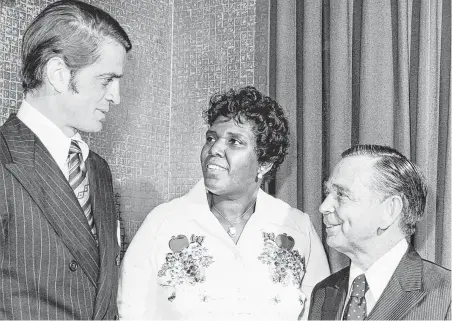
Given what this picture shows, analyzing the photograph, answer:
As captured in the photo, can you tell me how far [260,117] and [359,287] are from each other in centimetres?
76

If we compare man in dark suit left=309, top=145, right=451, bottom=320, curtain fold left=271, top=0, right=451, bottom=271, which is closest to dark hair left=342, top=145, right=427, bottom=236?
man in dark suit left=309, top=145, right=451, bottom=320

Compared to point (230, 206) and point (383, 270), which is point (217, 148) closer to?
point (230, 206)

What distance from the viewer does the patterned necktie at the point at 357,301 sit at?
5.72 feet

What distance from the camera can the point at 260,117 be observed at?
2.29 m

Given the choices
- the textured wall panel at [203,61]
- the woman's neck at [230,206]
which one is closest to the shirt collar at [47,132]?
the woman's neck at [230,206]

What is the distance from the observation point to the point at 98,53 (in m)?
1.73

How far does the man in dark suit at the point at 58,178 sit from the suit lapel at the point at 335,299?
616 millimetres

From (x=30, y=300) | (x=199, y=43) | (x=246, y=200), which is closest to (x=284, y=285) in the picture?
(x=246, y=200)

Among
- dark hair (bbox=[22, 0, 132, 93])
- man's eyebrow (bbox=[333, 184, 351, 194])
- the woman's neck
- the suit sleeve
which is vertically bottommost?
the suit sleeve

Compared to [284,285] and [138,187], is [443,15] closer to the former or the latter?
[284,285]

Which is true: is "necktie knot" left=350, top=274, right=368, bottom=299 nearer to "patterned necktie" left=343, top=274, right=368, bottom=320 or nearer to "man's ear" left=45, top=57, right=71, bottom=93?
"patterned necktie" left=343, top=274, right=368, bottom=320

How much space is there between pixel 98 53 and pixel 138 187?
4.34 feet

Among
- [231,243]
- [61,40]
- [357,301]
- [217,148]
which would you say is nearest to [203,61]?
[217,148]

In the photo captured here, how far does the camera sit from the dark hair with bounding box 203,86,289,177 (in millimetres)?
2277
